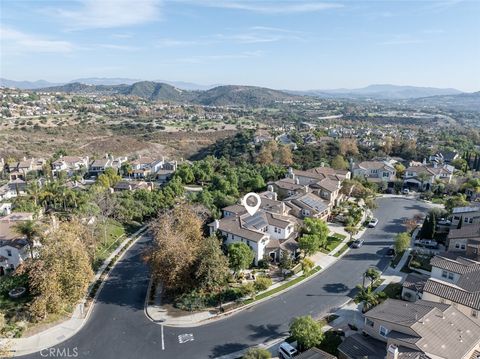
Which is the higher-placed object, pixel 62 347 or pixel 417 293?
pixel 417 293

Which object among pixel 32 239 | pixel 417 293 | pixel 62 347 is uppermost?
pixel 32 239

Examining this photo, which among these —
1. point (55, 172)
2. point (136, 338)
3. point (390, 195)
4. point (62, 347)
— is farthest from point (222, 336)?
point (55, 172)

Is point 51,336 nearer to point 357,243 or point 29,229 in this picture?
point 29,229

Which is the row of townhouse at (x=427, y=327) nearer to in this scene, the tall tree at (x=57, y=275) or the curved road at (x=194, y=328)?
the curved road at (x=194, y=328)

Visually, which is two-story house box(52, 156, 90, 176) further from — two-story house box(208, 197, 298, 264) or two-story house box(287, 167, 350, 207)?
two-story house box(208, 197, 298, 264)

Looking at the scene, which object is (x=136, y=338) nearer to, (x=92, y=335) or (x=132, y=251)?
(x=92, y=335)

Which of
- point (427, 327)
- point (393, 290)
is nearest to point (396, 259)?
point (393, 290)
